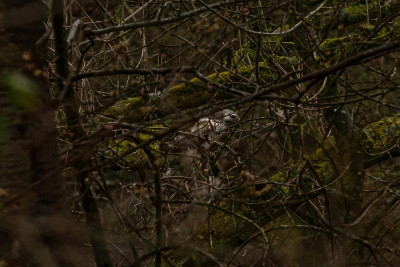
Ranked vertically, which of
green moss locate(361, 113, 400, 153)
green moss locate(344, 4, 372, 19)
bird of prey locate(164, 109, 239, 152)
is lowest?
green moss locate(361, 113, 400, 153)

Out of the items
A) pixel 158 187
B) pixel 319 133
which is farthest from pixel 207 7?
pixel 319 133

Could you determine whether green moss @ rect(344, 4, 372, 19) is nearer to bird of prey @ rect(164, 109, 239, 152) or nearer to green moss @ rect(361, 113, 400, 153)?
green moss @ rect(361, 113, 400, 153)

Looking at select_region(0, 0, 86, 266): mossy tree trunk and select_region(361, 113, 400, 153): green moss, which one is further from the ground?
select_region(0, 0, 86, 266): mossy tree trunk

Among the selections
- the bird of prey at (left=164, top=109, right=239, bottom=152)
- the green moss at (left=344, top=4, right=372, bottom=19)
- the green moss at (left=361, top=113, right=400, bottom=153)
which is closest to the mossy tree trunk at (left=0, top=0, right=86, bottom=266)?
the bird of prey at (left=164, top=109, right=239, bottom=152)

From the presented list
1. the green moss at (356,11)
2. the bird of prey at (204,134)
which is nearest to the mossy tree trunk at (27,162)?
the bird of prey at (204,134)

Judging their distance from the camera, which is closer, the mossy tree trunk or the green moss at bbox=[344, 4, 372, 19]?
the mossy tree trunk

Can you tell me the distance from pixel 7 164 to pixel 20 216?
0.18m

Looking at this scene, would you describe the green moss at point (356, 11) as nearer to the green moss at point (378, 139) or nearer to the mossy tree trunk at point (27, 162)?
the green moss at point (378, 139)

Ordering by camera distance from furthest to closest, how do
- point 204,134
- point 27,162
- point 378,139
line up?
point 378,139 → point 204,134 → point 27,162

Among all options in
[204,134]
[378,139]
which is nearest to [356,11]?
[378,139]

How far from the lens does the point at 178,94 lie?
4633 mm

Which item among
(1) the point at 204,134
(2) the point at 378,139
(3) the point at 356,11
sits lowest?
(2) the point at 378,139

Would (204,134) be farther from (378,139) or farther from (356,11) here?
(356,11)

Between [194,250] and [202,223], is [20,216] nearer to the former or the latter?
[194,250]
